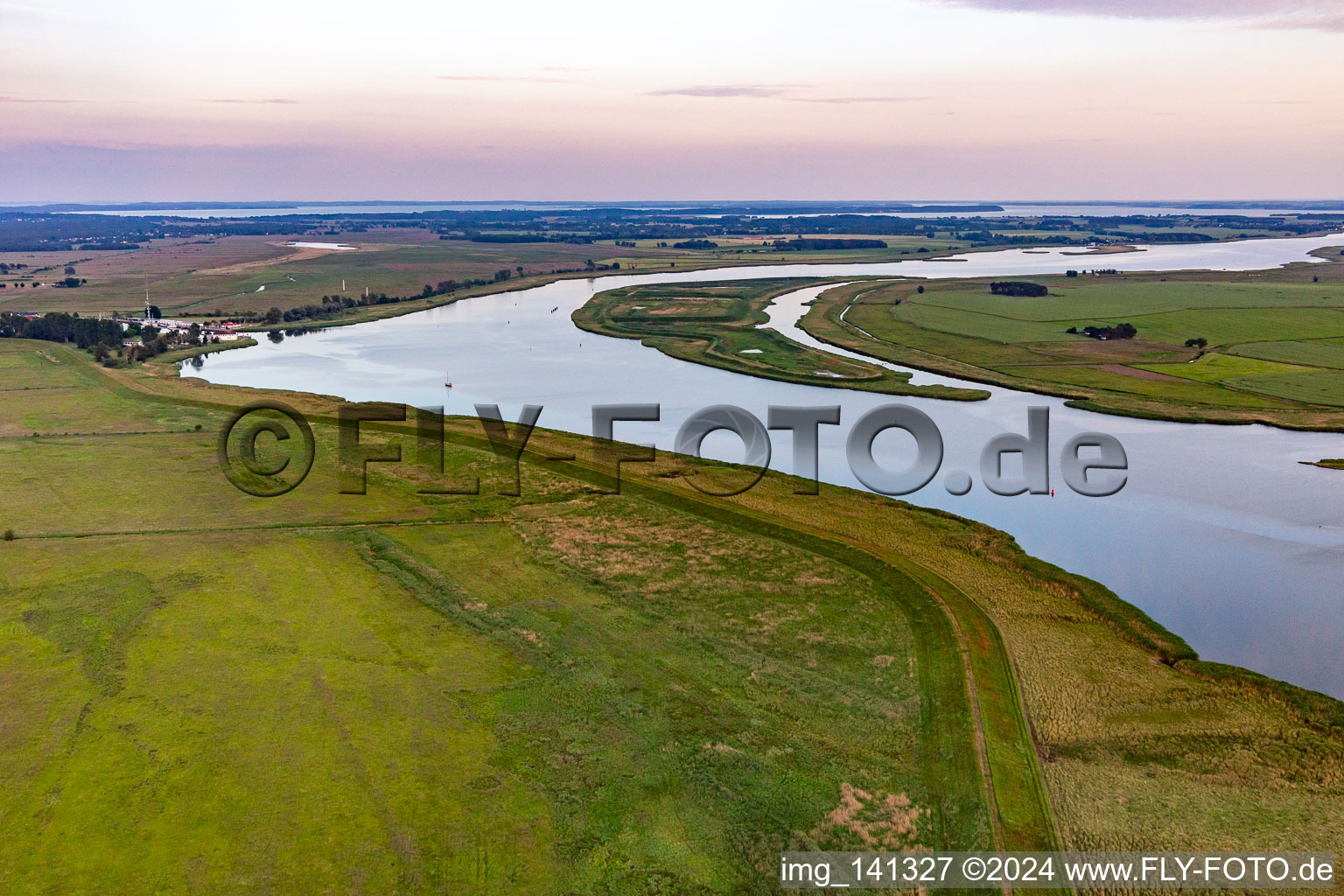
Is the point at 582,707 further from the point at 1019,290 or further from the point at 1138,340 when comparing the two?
the point at 1019,290

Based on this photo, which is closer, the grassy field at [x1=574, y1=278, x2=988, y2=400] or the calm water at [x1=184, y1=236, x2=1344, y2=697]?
the calm water at [x1=184, y1=236, x2=1344, y2=697]

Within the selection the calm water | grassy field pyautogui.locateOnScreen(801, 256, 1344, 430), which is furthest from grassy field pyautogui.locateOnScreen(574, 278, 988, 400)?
grassy field pyautogui.locateOnScreen(801, 256, 1344, 430)

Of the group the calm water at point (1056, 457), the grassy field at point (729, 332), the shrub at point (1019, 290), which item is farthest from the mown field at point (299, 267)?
the shrub at point (1019, 290)

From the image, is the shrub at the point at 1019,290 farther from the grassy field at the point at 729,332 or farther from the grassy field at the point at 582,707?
the grassy field at the point at 582,707

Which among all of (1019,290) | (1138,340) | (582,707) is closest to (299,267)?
(1019,290)

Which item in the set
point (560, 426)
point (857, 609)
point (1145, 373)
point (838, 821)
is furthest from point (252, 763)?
point (1145, 373)

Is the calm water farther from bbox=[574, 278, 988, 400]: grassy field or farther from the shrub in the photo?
the shrub

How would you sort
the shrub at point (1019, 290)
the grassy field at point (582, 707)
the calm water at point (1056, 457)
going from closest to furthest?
the grassy field at point (582, 707) → the calm water at point (1056, 457) → the shrub at point (1019, 290)
